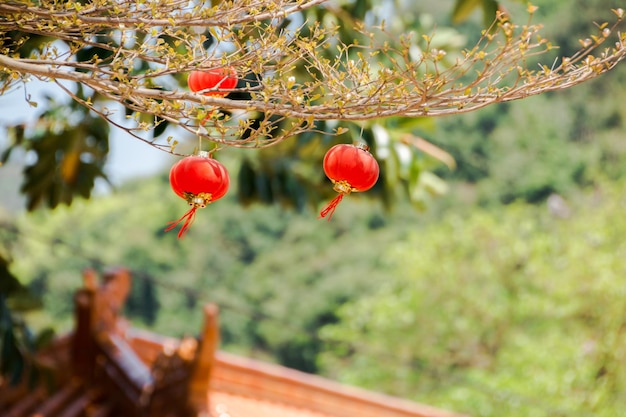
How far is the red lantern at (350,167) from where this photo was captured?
118 cm

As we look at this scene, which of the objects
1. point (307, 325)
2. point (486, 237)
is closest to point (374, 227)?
point (307, 325)

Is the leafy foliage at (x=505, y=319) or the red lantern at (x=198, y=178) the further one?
the leafy foliage at (x=505, y=319)

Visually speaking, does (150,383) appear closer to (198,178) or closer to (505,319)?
(198,178)

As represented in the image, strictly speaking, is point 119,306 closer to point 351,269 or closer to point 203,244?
point 351,269

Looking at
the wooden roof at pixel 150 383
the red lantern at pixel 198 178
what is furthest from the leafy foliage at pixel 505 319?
the red lantern at pixel 198 178

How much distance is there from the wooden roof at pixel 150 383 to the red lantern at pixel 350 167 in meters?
1.67

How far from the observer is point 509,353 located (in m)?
10.3

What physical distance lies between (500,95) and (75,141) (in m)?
2.34

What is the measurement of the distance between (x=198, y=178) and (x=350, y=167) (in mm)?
220

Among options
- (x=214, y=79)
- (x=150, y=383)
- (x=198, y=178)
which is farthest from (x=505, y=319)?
(x=198, y=178)

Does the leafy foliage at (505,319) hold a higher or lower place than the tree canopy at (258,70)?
lower

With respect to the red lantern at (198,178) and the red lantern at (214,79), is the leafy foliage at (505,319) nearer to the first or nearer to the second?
the red lantern at (214,79)

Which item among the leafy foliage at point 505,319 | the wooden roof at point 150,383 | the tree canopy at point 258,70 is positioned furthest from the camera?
the leafy foliage at point 505,319

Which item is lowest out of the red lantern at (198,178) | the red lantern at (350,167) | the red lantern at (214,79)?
the red lantern at (198,178)
